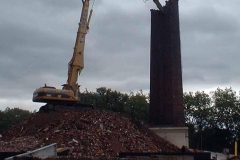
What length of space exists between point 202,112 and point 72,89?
1488 inches

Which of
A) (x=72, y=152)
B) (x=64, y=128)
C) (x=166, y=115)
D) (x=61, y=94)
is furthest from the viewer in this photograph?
(x=166, y=115)

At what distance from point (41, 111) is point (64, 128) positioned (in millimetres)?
5882

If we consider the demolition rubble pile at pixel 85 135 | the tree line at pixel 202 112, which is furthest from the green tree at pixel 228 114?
the demolition rubble pile at pixel 85 135

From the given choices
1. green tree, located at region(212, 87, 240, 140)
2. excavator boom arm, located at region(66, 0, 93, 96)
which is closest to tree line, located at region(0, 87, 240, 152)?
green tree, located at region(212, 87, 240, 140)

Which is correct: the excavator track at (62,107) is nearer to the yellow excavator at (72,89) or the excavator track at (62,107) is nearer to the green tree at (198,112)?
the yellow excavator at (72,89)

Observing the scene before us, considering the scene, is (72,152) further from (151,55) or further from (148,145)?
(151,55)

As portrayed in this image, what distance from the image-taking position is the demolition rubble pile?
1124 inches

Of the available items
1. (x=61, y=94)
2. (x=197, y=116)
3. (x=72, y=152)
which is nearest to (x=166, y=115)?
(x=61, y=94)

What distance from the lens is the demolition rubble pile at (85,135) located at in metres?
28.5

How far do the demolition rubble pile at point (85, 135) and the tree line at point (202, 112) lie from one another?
31.9 meters

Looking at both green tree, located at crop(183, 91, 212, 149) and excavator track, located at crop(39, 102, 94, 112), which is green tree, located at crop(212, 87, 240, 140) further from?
excavator track, located at crop(39, 102, 94, 112)

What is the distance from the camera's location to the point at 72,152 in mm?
26953

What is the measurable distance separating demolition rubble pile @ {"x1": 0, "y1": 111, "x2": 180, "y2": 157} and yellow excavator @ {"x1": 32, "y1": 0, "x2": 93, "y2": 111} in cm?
117

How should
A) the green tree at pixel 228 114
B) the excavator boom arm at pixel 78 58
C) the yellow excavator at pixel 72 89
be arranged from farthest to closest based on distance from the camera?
the green tree at pixel 228 114 < the excavator boom arm at pixel 78 58 < the yellow excavator at pixel 72 89
